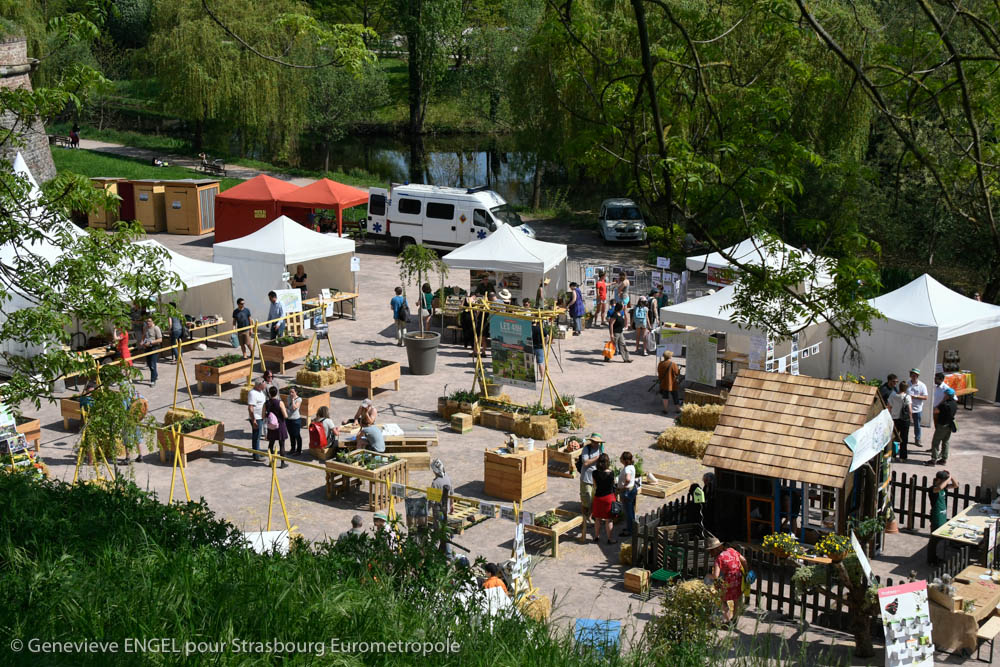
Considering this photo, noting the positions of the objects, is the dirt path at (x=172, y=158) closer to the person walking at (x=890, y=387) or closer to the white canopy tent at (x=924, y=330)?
the white canopy tent at (x=924, y=330)

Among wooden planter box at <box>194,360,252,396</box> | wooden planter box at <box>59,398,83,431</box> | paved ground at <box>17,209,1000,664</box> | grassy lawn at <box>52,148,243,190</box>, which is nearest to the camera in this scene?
paved ground at <box>17,209,1000,664</box>

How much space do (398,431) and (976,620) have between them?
9.18 meters

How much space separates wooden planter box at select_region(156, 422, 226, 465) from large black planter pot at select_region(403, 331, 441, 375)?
16.8 feet

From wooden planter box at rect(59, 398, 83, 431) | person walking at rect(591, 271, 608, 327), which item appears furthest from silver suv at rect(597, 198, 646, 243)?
wooden planter box at rect(59, 398, 83, 431)

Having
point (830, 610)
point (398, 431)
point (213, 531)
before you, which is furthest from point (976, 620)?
point (398, 431)

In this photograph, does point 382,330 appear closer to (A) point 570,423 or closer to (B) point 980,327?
(A) point 570,423

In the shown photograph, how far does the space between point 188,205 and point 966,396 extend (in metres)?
25.9

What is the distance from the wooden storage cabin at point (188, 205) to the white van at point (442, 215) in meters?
7.14

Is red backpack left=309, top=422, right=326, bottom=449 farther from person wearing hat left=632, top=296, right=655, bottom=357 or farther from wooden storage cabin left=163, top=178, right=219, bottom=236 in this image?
wooden storage cabin left=163, top=178, right=219, bottom=236

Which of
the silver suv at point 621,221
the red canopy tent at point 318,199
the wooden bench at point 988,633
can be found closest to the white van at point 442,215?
the red canopy tent at point 318,199

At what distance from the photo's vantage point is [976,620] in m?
11.2

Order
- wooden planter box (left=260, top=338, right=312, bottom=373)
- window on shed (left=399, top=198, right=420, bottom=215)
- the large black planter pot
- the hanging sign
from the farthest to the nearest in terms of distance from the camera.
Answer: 1. window on shed (left=399, top=198, right=420, bottom=215)
2. wooden planter box (left=260, top=338, right=312, bottom=373)
3. the large black planter pot
4. the hanging sign

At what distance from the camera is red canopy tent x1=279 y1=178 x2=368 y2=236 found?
3203cm

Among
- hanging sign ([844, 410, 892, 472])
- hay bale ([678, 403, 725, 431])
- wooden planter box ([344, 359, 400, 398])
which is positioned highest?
hanging sign ([844, 410, 892, 472])
